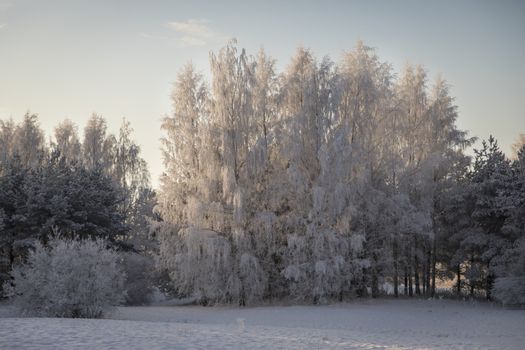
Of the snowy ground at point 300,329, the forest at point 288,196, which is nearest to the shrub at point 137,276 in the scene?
the forest at point 288,196

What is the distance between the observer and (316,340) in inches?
467

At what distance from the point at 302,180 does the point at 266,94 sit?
5107 millimetres

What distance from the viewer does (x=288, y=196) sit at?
86.0 feet

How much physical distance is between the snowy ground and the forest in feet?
Result: 7.13

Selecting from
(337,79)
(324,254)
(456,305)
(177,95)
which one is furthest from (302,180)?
(456,305)

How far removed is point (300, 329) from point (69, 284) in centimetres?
804

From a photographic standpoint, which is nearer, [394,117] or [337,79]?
[337,79]

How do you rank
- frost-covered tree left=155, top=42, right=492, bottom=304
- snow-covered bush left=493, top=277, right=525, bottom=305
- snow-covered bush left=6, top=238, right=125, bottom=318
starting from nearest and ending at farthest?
snow-covered bush left=6, top=238, right=125, bottom=318 → snow-covered bush left=493, top=277, right=525, bottom=305 → frost-covered tree left=155, top=42, right=492, bottom=304

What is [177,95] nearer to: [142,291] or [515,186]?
[142,291]

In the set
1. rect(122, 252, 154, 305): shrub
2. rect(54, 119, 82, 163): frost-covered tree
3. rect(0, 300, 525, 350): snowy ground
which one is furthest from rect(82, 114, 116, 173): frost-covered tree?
rect(0, 300, 525, 350): snowy ground

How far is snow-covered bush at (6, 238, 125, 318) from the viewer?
17.3 metres

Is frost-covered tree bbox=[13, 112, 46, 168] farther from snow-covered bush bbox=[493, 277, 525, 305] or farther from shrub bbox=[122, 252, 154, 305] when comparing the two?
snow-covered bush bbox=[493, 277, 525, 305]

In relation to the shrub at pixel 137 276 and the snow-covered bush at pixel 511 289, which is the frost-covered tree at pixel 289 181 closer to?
the shrub at pixel 137 276

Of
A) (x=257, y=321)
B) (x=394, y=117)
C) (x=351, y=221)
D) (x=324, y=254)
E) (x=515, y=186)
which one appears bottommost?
(x=257, y=321)
